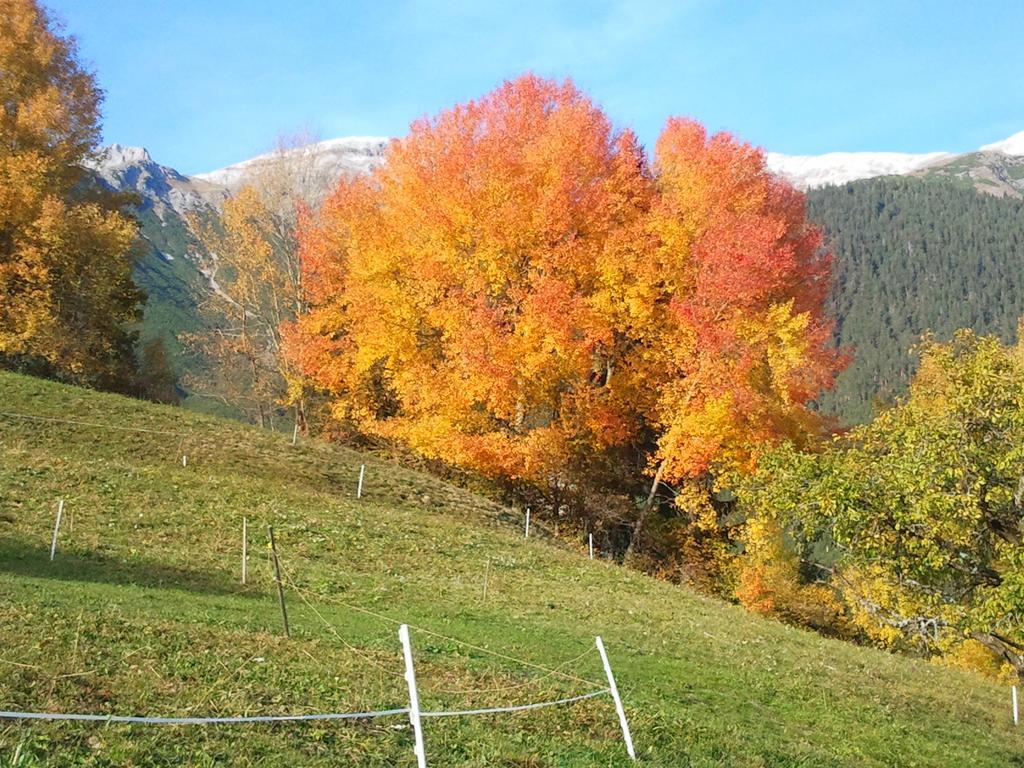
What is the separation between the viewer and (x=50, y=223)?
3822cm

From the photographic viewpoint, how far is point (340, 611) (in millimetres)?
18500

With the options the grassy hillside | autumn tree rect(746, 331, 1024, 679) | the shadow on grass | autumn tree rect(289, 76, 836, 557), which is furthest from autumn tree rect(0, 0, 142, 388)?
autumn tree rect(746, 331, 1024, 679)

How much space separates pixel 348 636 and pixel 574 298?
74.9 ft

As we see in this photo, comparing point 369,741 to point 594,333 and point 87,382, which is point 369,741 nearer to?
point 594,333

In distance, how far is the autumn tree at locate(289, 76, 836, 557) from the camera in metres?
34.5

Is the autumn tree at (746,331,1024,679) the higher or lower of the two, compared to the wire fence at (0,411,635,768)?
higher

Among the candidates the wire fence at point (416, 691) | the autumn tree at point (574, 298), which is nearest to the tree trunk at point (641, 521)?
the autumn tree at point (574, 298)

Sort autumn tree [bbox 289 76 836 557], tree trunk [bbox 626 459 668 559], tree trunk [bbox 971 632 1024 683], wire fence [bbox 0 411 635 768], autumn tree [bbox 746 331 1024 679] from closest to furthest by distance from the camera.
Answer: wire fence [bbox 0 411 635 768]
autumn tree [bbox 746 331 1024 679]
tree trunk [bbox 971 632 1024 683]
autumn tree [bbox 289 76 836 557]
tree trunk [bbox 626 459 668 559]

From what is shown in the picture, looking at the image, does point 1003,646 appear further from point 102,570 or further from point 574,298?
point 574,298

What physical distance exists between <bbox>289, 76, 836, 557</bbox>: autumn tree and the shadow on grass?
666 inches

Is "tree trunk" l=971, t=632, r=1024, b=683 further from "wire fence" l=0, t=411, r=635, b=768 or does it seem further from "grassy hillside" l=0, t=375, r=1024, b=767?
"wire fence" l=0, t=411, r=635, b=768

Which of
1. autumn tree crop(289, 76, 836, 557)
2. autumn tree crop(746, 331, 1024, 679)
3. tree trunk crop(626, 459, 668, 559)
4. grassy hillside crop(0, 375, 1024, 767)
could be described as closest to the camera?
grassy hillside crop(0, 375, 1024, 767)

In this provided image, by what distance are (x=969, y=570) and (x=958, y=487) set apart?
6.26 feet

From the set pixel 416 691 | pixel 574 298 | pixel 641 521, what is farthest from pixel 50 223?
pixel 416 691
